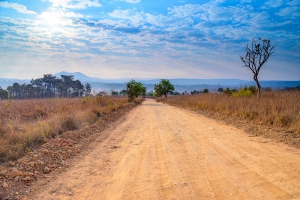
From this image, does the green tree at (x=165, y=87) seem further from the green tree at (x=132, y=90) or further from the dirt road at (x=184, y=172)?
the dirt road at (x=184, y=172)

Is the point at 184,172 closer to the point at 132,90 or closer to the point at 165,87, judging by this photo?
the point at 132,90

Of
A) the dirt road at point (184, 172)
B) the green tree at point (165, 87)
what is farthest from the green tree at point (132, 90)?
the dirt road at point (184, 172)

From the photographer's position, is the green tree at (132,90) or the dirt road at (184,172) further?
the green tree at (132,90)

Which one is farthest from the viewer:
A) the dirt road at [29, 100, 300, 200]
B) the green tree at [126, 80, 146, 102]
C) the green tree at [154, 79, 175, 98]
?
the green tree at [154, 79, 175, 98]

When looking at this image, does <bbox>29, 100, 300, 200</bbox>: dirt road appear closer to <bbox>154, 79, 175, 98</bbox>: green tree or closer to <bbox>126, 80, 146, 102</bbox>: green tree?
<bbox>126, 80, 146, 102</bbox>: green tree

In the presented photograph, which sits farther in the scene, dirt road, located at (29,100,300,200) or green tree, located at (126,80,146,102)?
green tree, located at (126,80,146,102)

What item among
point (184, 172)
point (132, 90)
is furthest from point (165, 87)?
point (184, 172)

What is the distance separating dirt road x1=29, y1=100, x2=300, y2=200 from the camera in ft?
11.7

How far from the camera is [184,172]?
441 centimetres

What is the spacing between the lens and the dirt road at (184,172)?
358 cm

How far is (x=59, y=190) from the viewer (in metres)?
3.95

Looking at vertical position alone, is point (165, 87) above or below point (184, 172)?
above

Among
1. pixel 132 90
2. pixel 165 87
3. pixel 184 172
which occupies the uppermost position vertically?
pixel 165 87

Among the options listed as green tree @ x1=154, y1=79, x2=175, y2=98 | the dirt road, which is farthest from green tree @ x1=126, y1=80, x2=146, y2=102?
the dirt road
